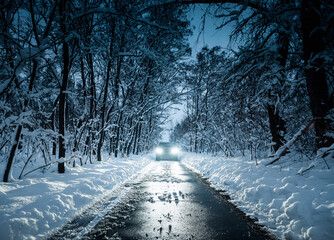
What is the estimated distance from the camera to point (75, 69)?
32.1 ft

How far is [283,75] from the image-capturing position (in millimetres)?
6391

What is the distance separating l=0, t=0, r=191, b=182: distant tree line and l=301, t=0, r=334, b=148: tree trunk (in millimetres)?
4013

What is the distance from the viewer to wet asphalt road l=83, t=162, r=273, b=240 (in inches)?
110

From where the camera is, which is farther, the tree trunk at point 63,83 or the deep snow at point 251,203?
the tree trunk at point 63,83

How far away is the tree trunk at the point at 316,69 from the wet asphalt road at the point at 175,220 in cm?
332

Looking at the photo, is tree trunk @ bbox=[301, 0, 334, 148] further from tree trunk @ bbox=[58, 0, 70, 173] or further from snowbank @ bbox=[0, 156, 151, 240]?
tree trunk @ bbox=[58, 0, 70, 173]

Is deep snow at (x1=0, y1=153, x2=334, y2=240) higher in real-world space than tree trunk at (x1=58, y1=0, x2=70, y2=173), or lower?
lower

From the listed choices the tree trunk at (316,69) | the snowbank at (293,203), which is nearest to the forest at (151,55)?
the tree trunk at (316,69)

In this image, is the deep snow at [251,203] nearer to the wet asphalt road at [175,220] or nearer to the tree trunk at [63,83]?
the wet asphalt road at [175,220]

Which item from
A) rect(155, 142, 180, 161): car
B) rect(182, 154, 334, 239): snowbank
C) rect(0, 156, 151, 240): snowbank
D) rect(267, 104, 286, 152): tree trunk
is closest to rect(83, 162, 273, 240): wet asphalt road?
rect(182, 154, 334, 239): snowbank

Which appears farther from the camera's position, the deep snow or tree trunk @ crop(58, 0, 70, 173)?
tree trunk @ crop(58, 0, 70, 173)

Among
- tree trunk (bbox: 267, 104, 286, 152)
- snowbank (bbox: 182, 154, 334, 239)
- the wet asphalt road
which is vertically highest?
tree trunk (bbox: 267, 104, 286, 152)

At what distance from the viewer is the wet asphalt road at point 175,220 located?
110 inches

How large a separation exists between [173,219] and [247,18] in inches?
238
